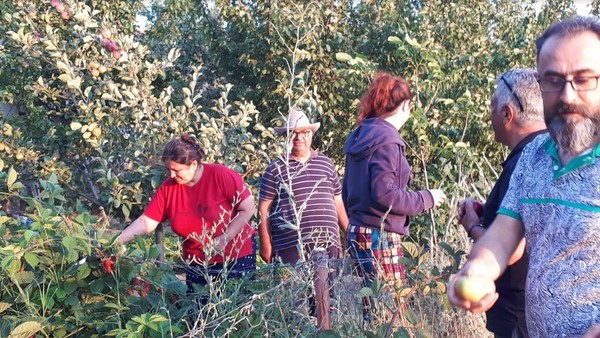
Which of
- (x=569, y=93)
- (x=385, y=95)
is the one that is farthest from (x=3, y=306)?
(x=569, y=93)

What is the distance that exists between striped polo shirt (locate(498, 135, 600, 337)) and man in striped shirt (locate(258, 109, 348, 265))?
2.37m

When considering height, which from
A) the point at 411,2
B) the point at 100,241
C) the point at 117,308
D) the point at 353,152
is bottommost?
the point at 117,308

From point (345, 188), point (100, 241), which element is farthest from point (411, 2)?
point (100, 241)

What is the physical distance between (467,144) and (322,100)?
1.61 m

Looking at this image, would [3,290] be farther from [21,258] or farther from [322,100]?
[322,100]

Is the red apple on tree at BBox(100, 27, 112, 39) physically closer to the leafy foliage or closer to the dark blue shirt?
the leafy foliage

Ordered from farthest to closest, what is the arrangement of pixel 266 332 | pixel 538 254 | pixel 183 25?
pixel 183 25 < pixel 266 332 < pixel 538 254

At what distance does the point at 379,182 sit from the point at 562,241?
6.31 feet

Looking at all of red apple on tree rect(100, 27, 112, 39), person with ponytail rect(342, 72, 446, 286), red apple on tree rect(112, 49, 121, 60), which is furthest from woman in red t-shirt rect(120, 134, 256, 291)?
red apple on tree rect(100, 27, 112, 39)

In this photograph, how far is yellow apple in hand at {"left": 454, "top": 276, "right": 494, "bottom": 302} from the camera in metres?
1.81

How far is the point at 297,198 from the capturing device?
4.46 metres

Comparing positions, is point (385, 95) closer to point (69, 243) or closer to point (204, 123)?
point (69, 243)

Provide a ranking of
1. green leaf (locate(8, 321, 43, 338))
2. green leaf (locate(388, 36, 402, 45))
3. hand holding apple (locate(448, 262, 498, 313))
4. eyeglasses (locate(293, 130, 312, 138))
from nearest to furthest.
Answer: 1. hand holding apple (locate(448, 262, 498, 313))
2. green leaf (locate(8, 321, 43, 338))
3. eyeglasses (locate(293, 130, 312, 138))
4. green leaf (locate(388, 36, 402, 45))

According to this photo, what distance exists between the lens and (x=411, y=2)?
6707 mm
